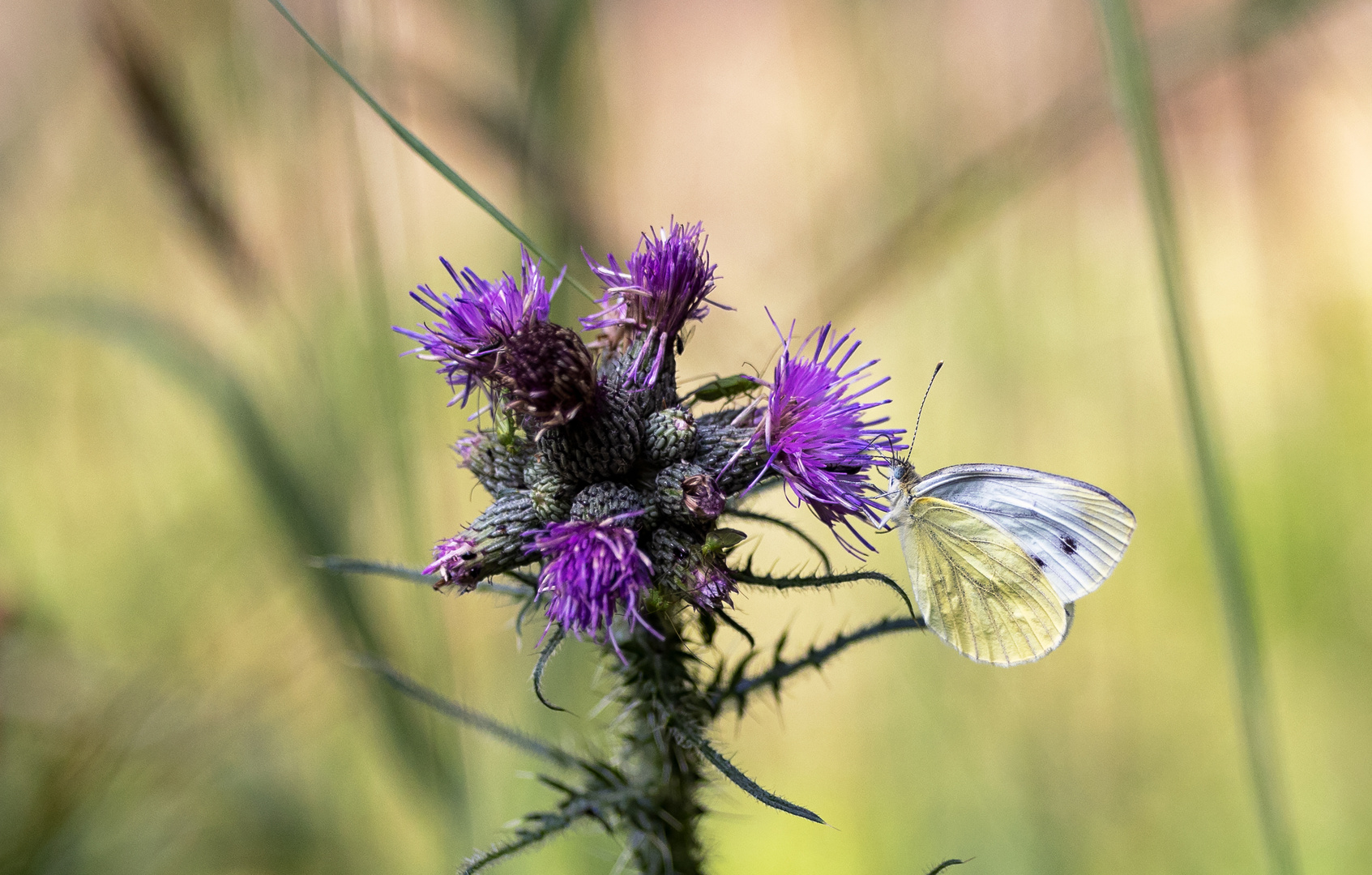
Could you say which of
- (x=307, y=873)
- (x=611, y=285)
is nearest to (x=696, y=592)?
(x=611, y=285)

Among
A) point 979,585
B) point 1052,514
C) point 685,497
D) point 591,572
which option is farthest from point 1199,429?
point 591,572

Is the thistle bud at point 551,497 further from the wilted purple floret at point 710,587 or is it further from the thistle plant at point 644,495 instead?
the wilted purple floret at point 710,587

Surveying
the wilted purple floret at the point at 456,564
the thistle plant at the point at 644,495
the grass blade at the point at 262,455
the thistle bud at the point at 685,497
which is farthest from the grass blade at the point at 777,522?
the grass blade at the point at 262,455

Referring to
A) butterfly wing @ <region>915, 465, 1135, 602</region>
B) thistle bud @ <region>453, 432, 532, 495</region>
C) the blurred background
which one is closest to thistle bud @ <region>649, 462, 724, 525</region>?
thistle bud @ <region>453, 432, 532, 495</region>

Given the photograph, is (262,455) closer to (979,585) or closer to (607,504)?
(607,504)

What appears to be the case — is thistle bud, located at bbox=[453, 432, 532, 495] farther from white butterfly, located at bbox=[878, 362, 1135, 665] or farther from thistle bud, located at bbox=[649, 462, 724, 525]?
white butterfly, located at bbox=[878, 362, 1135, 665]

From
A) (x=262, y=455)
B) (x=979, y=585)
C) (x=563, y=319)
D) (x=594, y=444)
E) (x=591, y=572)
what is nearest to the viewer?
(x=591, y=572)
